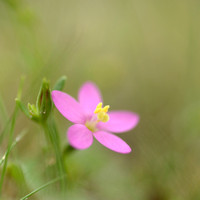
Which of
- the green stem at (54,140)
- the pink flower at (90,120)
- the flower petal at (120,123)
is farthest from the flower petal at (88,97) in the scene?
the green stem at (54,140)

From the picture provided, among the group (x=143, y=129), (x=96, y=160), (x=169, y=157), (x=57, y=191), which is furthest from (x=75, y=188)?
(x=143, y=129)

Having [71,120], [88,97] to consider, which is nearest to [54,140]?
[71,120]

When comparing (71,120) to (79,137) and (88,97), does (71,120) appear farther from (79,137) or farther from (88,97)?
(88,97)

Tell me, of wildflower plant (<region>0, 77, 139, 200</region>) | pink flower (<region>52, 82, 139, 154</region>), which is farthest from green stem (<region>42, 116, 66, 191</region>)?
pink flower (<region>52, 82, 139, 154</region>)

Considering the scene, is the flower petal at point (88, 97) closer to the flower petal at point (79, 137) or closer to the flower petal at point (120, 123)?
the flower petal at point (120, 123)

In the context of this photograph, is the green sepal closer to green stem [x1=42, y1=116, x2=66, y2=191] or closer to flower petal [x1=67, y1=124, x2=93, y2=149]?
green stem [x1=42, y1=116, x2=66, y2=191]

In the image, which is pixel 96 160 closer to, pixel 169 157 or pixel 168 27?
pixel 169 157
